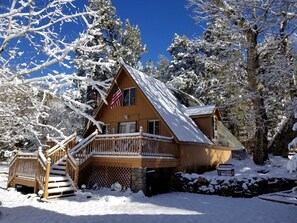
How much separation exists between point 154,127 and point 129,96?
2933 millimetres

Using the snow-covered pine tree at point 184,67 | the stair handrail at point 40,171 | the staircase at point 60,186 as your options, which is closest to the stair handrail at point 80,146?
the staircase at point 60,186

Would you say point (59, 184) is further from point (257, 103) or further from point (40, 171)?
point (257, 103)

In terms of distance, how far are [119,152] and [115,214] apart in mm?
4607

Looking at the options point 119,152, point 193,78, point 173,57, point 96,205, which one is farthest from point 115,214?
point 173,57

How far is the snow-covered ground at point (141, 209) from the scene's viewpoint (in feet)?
25.9

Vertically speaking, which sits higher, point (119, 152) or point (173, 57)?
point (173, 57)

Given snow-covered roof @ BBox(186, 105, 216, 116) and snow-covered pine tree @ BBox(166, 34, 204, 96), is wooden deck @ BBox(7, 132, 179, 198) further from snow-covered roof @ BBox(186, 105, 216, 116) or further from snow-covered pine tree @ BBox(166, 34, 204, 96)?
snow-covered pine tree @ BBox(166, 34, 204, 96)

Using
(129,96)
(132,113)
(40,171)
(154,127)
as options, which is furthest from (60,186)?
(129,96)

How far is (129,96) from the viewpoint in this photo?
56.2 feet

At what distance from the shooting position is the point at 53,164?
13.4 meters

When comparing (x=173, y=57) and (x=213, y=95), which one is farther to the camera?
(x=173, y=57)

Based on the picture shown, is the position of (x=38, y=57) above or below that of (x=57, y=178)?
above

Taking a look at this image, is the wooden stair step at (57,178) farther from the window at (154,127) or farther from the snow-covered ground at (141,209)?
the window at (154,127)

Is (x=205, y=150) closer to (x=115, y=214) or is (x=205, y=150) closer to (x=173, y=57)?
(x=115, y=214)
